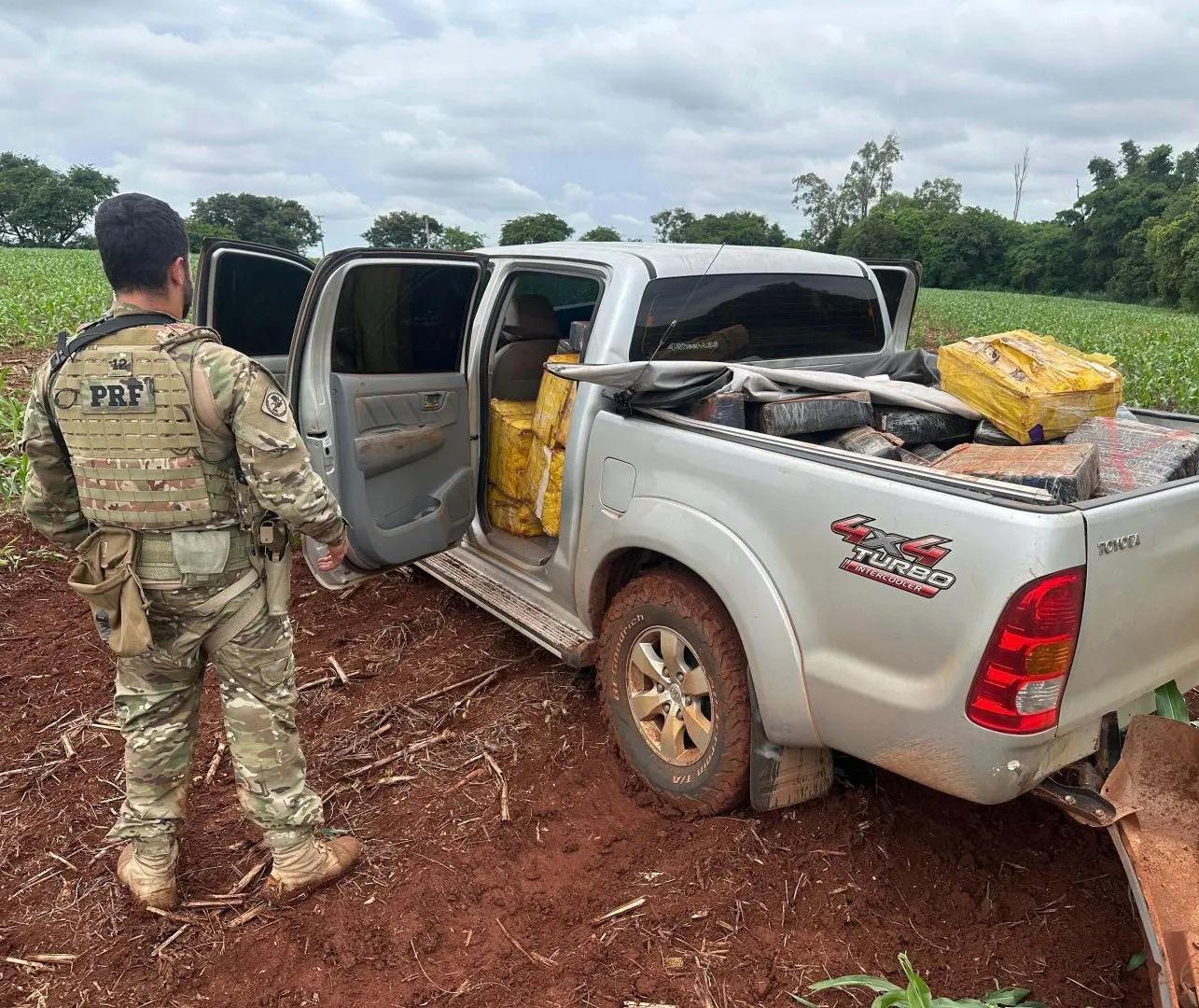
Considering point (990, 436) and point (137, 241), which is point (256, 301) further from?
point (990, 436)

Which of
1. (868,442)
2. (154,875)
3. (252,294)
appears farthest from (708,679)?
(252,294)

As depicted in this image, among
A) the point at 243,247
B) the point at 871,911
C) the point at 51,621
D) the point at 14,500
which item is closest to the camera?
the point at 871,911

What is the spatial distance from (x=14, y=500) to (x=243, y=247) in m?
3.26

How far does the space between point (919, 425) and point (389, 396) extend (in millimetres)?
2316

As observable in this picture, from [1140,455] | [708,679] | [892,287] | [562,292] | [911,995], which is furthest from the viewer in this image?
[892,287]

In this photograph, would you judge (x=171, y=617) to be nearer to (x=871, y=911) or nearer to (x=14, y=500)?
(x=871, y=911)

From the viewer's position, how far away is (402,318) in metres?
3.92

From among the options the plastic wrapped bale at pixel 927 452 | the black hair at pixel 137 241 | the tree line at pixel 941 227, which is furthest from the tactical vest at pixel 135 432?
the tree line at pixel 941 227

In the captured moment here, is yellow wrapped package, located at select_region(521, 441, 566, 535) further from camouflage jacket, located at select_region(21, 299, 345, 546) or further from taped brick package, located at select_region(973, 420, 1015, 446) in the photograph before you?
taped brick package, located at select_region(973, 420, 1015, 446)

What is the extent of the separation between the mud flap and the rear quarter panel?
10 cm

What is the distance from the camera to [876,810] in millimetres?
3004

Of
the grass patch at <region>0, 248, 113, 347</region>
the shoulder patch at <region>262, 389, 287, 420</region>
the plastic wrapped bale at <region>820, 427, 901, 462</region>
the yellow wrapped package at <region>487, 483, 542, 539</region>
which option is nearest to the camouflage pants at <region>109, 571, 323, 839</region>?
the shoulder patch at <region>262, 389, 287, 420</region>

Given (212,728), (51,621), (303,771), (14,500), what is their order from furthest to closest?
(14,500)
(51,621)
(212,728)
(303,771)

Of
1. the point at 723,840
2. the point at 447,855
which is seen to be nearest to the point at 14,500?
the point at 447,855
